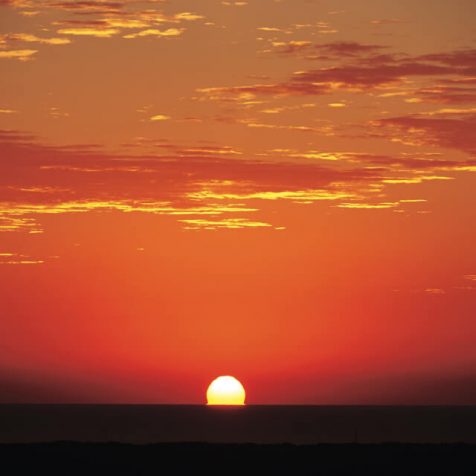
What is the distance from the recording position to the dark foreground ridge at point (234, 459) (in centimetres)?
3700

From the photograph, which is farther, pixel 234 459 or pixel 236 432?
pixel 236 432

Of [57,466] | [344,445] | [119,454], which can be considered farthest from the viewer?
[344,445]

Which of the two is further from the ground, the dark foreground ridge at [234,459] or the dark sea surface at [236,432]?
the dark sea surface at [236,432]

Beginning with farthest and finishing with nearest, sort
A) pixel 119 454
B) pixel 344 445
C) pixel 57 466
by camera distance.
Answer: pixel 344 445, pixel 119 454, pixel 57 466

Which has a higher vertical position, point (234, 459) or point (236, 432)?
point (236, 432)

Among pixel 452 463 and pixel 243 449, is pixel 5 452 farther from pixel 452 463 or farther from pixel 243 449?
pixel 452 463

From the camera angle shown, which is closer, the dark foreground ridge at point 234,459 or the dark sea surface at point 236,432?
the dark foreground ridge at point 234,459

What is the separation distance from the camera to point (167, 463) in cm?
3884

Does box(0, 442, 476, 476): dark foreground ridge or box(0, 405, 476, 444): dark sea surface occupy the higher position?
box(0, 405, 476, 444): dark sea surface

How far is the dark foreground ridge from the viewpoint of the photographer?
121ft

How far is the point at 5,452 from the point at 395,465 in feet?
43.1

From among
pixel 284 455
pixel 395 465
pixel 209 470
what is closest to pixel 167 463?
pixel 209 470

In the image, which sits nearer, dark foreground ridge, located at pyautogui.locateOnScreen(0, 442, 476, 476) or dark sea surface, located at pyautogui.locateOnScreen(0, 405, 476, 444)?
dark foreground ridge, located at pyautogui.locateOnScreen(0, 442, 476, 476)

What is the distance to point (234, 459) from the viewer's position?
39781 millimetres
